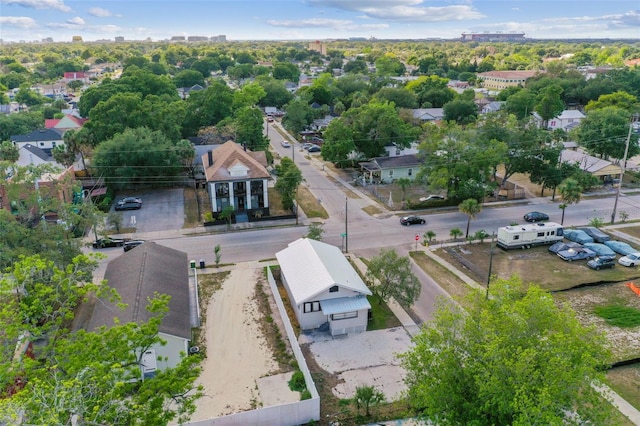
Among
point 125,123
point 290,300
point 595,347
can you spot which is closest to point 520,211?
point 290,300

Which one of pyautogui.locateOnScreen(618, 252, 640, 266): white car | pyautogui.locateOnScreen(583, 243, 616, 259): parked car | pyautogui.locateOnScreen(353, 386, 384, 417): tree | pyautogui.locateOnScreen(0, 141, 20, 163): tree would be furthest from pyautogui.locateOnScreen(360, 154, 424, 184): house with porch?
pyautogui.locateOnScreen(0, 141, 20, 163): tree

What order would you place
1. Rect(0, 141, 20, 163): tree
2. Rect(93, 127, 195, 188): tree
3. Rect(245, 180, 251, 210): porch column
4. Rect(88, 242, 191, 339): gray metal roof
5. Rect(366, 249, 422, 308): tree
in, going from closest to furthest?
Rect(88, 242, 191, 339): gray metal roof → Rect(366, 249, 422, 308): tree → Rect(245, 180, 251, 210): porch column → Rect(93, 127, 195, 188): tree → Rect(0, 141, 20, 163): tree

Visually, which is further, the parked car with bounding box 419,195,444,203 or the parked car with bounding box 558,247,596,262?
the parked car with bounding box 419,195,444,203

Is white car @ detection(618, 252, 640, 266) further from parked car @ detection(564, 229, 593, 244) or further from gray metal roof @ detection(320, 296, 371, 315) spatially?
gray metal roof @ detection(320, 296, 371, 315)

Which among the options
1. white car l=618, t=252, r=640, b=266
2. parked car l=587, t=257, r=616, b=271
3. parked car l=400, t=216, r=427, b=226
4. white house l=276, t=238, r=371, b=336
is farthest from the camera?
parked car l=400, t=216, r=427, b=226

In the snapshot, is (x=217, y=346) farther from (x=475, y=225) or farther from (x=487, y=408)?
(x=475, y=225)

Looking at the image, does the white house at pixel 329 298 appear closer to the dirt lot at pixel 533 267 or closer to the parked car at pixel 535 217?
the dirt lot at pixel 533 267

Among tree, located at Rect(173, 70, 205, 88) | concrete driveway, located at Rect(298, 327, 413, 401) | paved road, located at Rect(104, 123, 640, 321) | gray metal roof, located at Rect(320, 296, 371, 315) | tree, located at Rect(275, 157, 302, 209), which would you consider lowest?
concrete driveway, located at Rect(298, 327, 413, 401)
